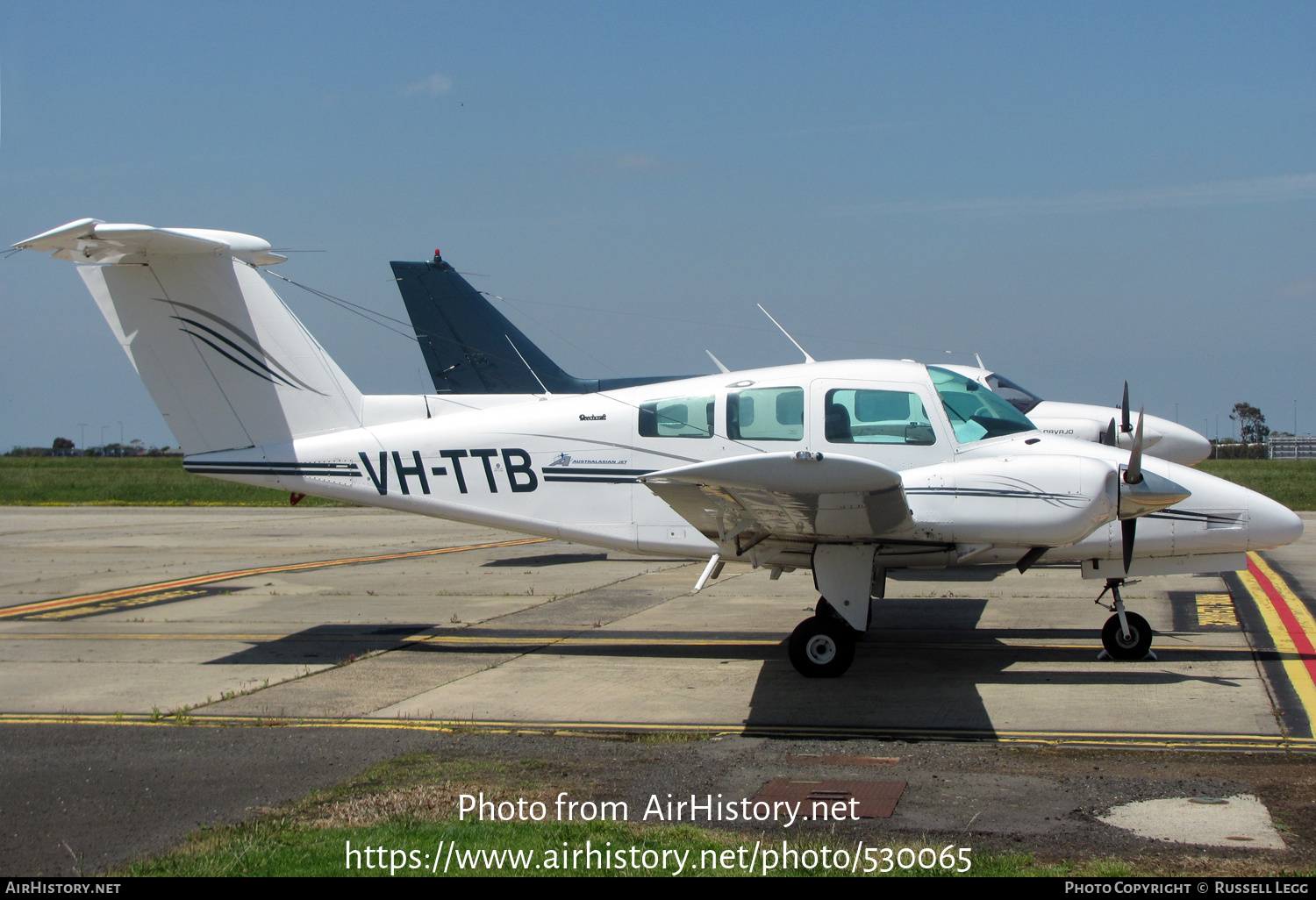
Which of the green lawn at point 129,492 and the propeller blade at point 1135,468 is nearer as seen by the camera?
the propeller blade at point 1135,468

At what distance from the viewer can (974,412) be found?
29.7 feet

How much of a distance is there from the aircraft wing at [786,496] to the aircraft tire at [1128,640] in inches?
101

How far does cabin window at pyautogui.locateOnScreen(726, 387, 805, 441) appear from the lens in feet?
30.3

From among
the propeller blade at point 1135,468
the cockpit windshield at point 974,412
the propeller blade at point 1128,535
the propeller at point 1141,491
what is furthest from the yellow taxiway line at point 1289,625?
the cockpit windshield at point 974,412

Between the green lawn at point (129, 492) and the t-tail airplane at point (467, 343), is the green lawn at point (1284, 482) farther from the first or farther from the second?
the green lawn at point (129, 492)

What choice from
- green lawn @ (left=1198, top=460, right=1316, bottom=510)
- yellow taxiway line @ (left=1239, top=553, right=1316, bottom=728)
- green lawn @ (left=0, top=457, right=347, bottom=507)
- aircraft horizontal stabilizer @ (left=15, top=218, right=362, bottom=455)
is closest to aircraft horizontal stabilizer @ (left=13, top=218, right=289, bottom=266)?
aircraft horizontal stabilizer @ (left=15, top=218, right=362, bottom=455)

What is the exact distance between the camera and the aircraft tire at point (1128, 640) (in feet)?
30.1

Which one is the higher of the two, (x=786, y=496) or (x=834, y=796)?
(x=786, y=496)

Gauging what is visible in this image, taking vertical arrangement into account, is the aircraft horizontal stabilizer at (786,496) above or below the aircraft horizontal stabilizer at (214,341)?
below

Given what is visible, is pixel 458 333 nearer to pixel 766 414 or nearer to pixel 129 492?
pixel 766 414

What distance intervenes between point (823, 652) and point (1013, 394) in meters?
8.63

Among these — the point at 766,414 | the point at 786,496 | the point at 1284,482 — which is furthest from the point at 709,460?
the point at 1284,482

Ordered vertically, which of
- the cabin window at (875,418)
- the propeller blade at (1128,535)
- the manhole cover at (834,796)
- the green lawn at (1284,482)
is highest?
the cabin window at (875,418)

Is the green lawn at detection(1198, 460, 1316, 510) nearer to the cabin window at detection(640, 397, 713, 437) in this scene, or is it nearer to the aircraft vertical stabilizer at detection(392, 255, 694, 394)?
the aircraft vertical stabilizer at detection(392, 255, 694, 394)
